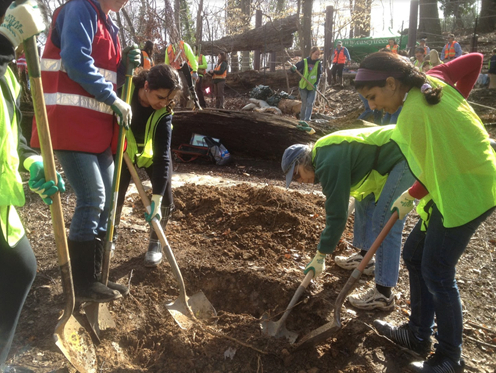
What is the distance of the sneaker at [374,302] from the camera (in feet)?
8.97

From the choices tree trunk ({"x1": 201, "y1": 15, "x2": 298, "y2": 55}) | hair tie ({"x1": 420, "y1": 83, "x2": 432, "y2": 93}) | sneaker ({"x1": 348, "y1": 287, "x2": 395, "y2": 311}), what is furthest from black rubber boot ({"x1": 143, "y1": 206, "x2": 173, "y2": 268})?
tree trunk ({"x1": 201, "y1": 15, "x2": 298, "y2": 55})

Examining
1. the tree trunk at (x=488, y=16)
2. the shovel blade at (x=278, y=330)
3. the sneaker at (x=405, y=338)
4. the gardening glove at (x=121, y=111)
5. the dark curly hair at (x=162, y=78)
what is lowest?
the shovel blade at (x=278, y=330)

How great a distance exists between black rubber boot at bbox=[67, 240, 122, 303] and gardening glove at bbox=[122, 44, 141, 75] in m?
1.10

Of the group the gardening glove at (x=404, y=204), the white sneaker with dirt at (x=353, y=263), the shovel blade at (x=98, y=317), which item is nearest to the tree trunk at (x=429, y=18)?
the white sneaker with dirt at (x=353, y=263)

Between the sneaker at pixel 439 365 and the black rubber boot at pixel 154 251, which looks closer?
the sneaker at pixel 439 365

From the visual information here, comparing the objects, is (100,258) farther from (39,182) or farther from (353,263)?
(353,263)

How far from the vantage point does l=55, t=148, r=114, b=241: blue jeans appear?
2174 mm

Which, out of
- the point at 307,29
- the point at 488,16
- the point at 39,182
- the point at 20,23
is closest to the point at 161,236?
the point at 39,182

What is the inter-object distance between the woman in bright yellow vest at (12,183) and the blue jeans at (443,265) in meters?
1.79

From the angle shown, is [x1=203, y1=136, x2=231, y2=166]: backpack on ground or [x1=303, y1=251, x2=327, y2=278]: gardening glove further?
[x1=203, y1=136, x2=231, y2=166]: backpack on ground

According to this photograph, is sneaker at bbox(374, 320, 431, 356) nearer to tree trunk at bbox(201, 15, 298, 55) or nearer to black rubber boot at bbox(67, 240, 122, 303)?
black rubber boot at bbox(67, 240, 122, 303)

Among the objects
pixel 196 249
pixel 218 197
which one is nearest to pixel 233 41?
pixel 218 197

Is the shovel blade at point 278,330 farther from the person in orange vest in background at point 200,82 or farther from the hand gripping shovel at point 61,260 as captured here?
the person in orange vest in background at point 200,82

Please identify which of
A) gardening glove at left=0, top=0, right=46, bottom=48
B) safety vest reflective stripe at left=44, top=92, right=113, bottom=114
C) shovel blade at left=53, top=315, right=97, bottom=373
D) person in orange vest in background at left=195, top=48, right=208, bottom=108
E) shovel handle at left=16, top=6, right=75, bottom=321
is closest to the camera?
gardening glove at left=0, top=0, right=46, bottom=48
